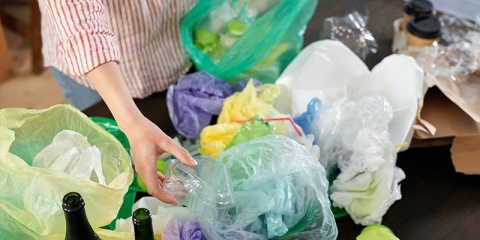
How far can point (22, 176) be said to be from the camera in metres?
0.60

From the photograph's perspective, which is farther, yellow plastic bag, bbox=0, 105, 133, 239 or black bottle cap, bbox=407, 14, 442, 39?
black bottle cap, bbox=407, 14, 442, 39

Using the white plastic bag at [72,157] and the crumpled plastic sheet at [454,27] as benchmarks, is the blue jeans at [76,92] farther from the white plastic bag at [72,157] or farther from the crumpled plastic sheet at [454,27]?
the crumpled plastic sheet at [454,27]

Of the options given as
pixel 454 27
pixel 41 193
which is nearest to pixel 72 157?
pixel 41 193

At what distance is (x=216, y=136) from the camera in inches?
32.5

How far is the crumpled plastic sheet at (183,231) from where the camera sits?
669 mm

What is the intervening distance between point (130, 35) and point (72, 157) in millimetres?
367

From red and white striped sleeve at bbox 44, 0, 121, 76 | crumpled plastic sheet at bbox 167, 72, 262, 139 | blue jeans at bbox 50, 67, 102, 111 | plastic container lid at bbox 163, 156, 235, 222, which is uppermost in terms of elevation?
red and white striped sleeve at bbox 44, 0, 121, 76

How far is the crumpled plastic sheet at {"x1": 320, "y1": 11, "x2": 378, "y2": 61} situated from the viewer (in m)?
1.18

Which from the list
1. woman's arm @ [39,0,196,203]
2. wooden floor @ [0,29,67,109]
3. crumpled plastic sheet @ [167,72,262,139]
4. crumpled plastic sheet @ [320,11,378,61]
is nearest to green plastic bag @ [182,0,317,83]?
crumpled plastic sheet @ [167,72,262,139]

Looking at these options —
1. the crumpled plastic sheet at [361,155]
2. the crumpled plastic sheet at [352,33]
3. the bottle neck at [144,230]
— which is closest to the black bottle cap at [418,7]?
the crumpled plastic sheet at [352,33]

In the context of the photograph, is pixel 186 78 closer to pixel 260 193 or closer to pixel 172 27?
pixel 172 27

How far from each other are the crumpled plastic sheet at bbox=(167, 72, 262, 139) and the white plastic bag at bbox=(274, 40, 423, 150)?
8cm

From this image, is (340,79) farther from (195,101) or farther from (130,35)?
(130,35)

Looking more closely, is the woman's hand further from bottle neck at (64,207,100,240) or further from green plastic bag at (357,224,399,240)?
green plastic bag at (357,224,399,240)
